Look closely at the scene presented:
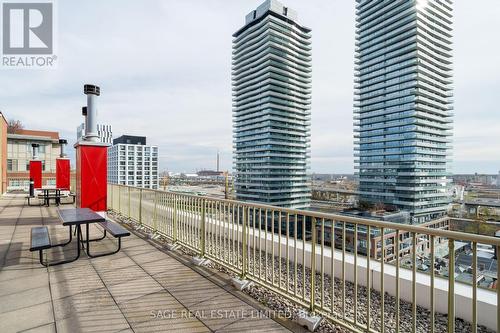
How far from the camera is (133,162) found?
9331cm

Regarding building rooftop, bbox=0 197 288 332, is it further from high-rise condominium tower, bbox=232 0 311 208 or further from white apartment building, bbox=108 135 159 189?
white apartment building, bbox=108 135 159 189

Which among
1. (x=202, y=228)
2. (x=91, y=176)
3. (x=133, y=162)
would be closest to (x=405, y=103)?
(x=133, y=162)

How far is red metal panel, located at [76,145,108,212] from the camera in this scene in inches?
268

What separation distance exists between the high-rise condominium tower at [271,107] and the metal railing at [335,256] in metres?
84.5

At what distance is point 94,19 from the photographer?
7.74 metres

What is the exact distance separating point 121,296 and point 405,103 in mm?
103591

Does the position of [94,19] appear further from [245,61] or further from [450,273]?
[245,61]

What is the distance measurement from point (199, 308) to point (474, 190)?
5741 inches

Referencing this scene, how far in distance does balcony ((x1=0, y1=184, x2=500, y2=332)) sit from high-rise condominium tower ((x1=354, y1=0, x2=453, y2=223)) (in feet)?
288

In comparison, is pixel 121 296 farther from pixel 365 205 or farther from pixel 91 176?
pixel 365 205

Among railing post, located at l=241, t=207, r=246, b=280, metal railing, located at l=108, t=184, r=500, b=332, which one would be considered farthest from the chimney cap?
railing post, located at l=241, t=207, r=246, b=280

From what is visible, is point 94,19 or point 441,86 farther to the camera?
point 441,86

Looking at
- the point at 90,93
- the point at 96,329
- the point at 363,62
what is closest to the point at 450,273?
the point at 96,329

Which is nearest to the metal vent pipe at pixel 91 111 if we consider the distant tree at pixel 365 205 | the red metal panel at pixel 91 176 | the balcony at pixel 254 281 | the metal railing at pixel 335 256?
the red metal panel at pixel 91 176
